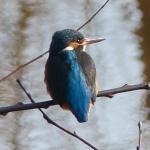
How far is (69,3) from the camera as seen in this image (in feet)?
30.8

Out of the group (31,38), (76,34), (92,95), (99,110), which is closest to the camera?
(92,95)

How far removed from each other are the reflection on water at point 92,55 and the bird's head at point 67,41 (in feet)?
8.22

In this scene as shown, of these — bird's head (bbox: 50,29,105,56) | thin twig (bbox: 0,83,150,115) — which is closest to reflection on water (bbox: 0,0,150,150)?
bird's head (bbox: 50,29,105,56)

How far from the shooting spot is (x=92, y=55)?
23.8 feet

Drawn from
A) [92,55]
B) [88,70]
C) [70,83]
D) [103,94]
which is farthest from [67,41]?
[92,55]

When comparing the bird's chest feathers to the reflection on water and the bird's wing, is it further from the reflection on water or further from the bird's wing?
the reflection on water

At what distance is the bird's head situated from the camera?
11.0ft

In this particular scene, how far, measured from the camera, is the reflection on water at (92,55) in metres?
6.01

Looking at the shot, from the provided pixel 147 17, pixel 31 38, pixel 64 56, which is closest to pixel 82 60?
pixel 64 56

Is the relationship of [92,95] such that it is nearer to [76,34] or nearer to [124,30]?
[76,34]

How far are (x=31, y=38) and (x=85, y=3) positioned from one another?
140 centimetres

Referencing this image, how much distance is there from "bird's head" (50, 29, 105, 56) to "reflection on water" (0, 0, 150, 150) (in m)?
2.51

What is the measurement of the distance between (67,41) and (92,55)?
3.90 metres

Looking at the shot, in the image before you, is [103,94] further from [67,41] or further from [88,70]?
[67,41]
